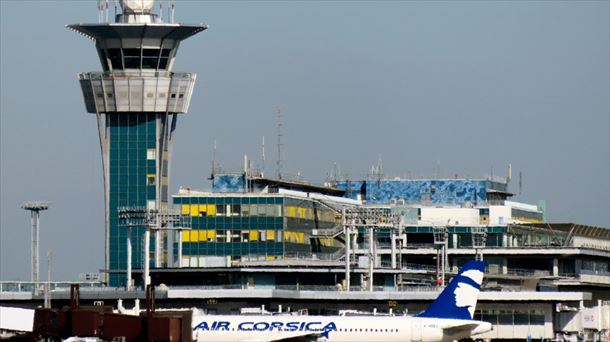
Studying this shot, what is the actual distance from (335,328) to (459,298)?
11.7 meters

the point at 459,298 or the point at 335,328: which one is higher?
the point at 459,298

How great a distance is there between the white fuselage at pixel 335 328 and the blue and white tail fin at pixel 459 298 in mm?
1639

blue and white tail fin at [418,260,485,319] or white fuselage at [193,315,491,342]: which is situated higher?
blue and white tail fin at [418,260,485,319]

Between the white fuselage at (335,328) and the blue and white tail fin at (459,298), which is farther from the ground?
the blue and white tail fin at (459,298)

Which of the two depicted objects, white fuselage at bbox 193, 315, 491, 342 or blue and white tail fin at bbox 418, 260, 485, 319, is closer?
white fuselage at bbox 193, 315, 491, 342

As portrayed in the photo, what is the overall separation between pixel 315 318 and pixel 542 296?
55.5 meters

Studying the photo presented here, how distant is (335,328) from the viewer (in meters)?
149

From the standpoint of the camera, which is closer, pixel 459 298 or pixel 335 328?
pixel 335 328

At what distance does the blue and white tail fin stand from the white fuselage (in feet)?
5.38

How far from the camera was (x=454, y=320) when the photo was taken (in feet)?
495

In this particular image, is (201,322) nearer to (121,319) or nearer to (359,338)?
(359,338)

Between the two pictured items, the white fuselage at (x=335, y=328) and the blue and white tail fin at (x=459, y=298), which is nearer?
the white fuselage at (x=335, y=328)

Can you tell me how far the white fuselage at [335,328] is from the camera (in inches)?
5792

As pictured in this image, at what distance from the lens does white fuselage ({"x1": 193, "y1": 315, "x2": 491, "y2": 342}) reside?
147125 mm
